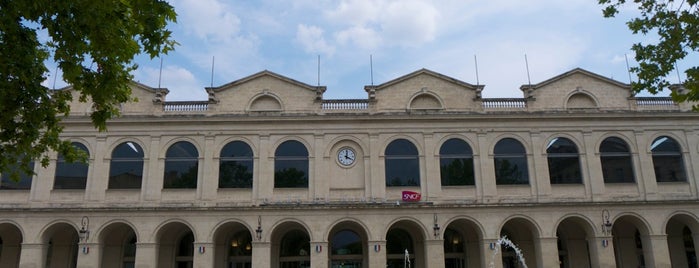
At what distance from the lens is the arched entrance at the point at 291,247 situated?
25438 mm

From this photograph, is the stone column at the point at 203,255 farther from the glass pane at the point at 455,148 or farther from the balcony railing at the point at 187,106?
the glass pane at the point at 455,148

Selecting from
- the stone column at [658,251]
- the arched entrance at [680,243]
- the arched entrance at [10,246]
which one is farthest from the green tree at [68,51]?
the arched entrance at [680,243]

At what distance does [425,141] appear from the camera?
2511cm

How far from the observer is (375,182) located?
24.4 m

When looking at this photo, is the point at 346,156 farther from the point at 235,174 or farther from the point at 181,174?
the point at 181,174

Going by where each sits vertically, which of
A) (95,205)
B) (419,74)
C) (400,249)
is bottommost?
(400,249)

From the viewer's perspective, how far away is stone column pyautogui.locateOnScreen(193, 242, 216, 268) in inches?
913

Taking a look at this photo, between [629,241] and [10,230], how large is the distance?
30.6 meters

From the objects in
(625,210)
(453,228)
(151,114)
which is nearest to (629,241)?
(625,210)

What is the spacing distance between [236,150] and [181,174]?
2804mm

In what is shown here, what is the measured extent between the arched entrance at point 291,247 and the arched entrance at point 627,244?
15307 mm

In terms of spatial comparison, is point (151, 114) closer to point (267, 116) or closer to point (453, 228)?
point (267, 116)

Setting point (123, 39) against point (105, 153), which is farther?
point (105, 153)

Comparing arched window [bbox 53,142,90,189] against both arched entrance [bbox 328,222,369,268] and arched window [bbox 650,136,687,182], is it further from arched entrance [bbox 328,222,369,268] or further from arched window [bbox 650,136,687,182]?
arched window [bbox 650,136,687,182]
